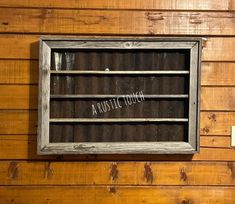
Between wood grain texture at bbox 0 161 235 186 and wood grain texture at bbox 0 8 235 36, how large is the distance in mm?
814

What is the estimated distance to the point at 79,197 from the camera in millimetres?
1815

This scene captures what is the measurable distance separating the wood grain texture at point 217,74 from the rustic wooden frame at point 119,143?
8cm

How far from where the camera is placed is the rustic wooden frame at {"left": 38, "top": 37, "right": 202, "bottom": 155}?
173 cm

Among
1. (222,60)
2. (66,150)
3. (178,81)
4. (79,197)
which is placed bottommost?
(79,197)

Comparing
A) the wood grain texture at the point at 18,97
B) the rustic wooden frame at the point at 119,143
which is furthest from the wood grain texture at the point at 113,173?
the wood grain texture at the point at 18,97

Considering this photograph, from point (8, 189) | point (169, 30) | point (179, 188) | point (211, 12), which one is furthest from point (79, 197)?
point (211, 12)

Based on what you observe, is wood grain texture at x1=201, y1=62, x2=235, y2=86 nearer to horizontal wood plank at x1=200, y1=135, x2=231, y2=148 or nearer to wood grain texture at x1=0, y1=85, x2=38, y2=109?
horizontal wood plank at x1=200, y1=135, x2=231, y2=148

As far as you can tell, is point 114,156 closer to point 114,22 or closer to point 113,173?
point 113,173

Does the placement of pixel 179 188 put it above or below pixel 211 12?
below

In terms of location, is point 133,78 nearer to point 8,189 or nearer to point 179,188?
point 179,188

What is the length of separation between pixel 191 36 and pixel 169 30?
5.6 inches

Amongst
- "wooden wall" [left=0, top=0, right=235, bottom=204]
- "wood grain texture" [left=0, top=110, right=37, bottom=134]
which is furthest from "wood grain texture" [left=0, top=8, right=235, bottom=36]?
"wood grain texture" [left=0, top=110, right=37, bottom=134]

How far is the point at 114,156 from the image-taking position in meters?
1.82

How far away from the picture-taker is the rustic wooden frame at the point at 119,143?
1.73m
